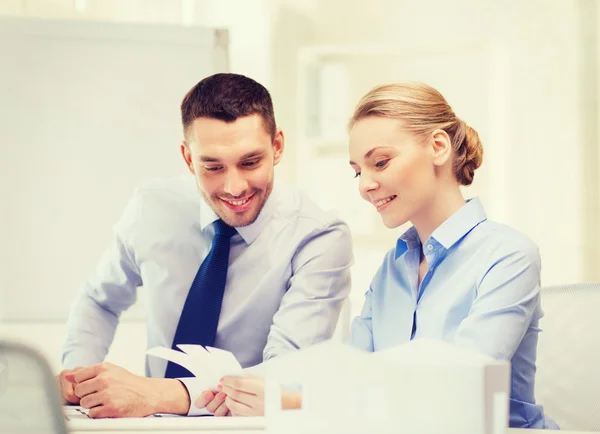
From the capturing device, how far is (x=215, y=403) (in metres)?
1.31

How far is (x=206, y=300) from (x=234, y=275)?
0.09 m

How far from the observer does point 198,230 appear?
181cm

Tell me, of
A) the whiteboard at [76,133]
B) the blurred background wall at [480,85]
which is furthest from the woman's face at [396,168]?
the blurred background wall at [480,85]

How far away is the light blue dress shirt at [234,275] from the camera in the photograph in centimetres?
164

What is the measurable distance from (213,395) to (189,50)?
4.62 ft

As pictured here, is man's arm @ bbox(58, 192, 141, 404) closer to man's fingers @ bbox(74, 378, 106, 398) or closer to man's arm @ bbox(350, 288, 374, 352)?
man's fingers @ bbox(74, 378, 106, 398)

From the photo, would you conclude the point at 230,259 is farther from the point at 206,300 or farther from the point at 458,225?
the point at 458,225

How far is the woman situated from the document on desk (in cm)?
6

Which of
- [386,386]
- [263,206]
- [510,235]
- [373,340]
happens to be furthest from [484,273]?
[263,206]

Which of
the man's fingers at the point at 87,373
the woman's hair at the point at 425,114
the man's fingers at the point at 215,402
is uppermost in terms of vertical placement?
the woman's hair at the point at 425,114

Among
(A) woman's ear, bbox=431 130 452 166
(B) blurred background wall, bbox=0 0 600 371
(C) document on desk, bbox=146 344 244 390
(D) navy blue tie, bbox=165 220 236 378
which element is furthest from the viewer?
(B) blurred background wall, bbox=0 0 600 371

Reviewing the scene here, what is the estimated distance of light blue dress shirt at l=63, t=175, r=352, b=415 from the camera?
5.39ft

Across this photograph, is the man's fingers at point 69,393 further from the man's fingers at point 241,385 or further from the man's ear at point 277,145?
the man's ear at point 277,145

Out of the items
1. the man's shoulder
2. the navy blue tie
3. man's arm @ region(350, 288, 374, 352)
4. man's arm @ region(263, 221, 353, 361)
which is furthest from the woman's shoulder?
the man's shoulder
